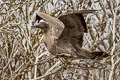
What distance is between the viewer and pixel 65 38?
668 cm

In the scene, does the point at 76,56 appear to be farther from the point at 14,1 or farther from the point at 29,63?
the point at 14,1

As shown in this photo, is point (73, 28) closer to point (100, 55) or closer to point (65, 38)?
point (65, 38)

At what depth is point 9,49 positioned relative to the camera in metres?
7.75

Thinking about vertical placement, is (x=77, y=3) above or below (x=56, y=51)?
above

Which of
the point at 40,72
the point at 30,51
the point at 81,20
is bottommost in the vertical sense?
the point at 40,72

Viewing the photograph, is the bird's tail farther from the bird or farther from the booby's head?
the booby's head

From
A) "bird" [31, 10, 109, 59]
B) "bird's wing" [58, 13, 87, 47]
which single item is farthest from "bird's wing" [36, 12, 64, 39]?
"bird's wing" [58, 13, 87, 47]

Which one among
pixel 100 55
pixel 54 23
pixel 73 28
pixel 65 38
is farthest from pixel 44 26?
pixel 100 55

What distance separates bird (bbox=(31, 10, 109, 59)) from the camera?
634 cm

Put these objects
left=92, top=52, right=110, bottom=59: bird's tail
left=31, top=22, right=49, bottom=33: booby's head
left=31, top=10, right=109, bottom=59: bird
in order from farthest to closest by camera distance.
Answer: left=31, top=22, right=49, bottom=33: booby's head < left=31, top=10, right=109, bottom=59: bird < left=92, top=52, right=110, bottom=59: bird's tail

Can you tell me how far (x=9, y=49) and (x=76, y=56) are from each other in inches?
68.7

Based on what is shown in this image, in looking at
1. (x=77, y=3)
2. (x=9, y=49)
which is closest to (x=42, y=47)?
(x=9, y=49)

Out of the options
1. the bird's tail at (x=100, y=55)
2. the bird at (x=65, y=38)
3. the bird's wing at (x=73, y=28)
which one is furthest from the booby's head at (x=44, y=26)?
the bird's tail at (x=100, y=55)

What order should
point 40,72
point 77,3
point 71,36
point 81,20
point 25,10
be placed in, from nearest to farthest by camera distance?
1. point 81,20
2. point 71,36
3. point 25,10
4. point 77,3
5. point 40,72
